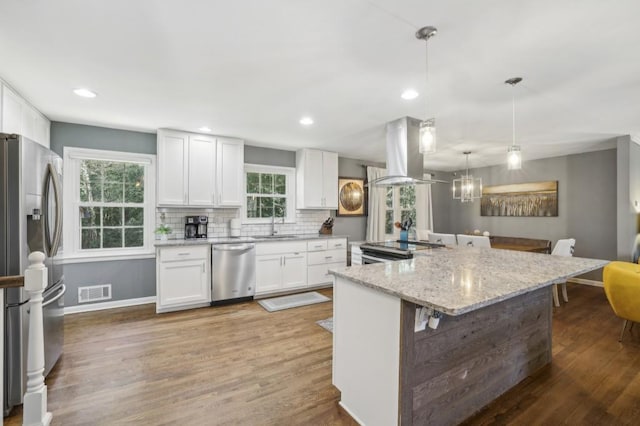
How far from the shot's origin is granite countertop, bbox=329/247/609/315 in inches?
53.1

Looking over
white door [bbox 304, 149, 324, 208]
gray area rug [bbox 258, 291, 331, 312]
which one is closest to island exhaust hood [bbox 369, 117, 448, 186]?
white door [bbox 304, 149, 324, 208]

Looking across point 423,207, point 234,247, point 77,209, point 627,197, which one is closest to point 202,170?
point 234,247

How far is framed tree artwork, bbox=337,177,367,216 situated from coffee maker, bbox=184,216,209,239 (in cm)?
248

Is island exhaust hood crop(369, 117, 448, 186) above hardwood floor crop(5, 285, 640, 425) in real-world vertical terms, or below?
above

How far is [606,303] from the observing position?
406 centimetres

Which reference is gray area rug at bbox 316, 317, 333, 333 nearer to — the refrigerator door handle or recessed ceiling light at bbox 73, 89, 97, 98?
the refrigerator door handle

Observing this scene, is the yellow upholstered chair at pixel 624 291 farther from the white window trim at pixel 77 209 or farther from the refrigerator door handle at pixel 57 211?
the white window trim at pixel 77 209

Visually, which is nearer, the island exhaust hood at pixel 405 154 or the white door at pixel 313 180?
the island exhaust hood at pixel 405 154

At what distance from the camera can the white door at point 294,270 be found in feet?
14.8

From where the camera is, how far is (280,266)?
4457 millimetres

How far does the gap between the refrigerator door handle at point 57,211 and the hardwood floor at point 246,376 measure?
40.3 inches

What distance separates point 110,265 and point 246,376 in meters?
2.75

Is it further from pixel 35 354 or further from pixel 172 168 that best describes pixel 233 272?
pixel 35 354

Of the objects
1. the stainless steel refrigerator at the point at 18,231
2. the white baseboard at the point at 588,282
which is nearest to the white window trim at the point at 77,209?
the stainless steel refrigerator at the point at 18,231
